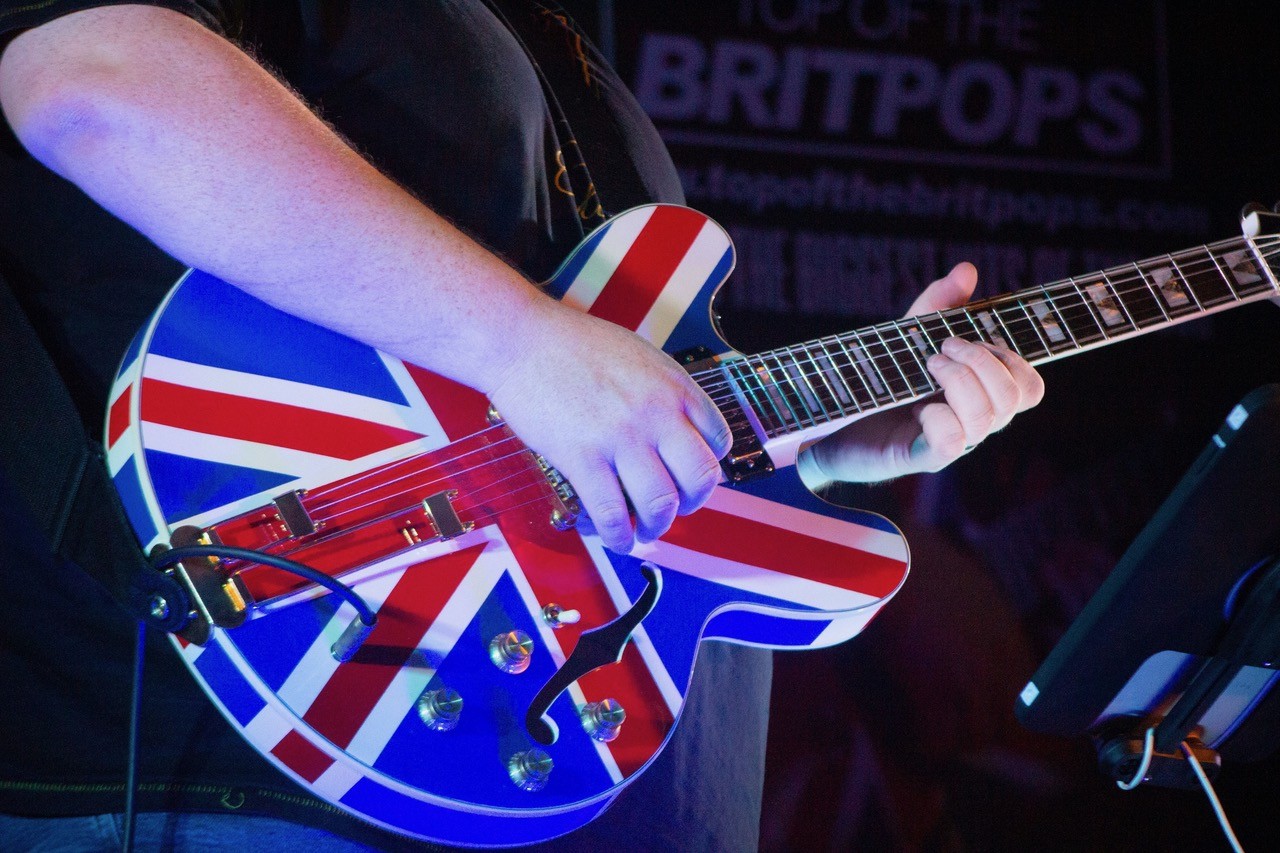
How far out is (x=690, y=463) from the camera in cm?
103

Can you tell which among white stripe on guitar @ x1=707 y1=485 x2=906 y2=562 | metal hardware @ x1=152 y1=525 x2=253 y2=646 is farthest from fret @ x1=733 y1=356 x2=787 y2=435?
metal hardware @ x1=152 y1=525 x2=253 y2=646

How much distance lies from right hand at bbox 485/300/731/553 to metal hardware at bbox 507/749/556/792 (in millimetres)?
249

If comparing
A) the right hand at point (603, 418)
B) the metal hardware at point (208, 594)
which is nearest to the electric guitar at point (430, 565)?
the metal hardware at point (208, 594)

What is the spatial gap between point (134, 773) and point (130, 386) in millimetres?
391

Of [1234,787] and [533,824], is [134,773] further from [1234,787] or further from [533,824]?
[1234,787]

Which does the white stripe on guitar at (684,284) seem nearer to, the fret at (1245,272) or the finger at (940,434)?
the finger at (940,434)

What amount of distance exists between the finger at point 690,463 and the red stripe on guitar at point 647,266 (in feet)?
1.08

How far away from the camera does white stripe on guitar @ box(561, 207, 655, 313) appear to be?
1.29m

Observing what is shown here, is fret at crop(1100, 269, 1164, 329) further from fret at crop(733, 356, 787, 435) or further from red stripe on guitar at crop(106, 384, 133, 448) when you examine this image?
red stripe on guitar at crop(106, 384, 133, 448)

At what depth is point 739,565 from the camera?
49.8 inches

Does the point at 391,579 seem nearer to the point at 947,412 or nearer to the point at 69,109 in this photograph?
the point at 69,109

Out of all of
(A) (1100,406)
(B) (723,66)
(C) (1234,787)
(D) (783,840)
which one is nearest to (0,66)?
(B) (723,66)

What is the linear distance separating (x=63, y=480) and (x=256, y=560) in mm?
266

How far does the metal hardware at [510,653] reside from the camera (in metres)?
1.03
